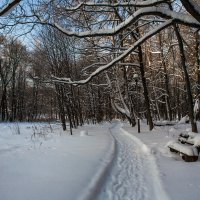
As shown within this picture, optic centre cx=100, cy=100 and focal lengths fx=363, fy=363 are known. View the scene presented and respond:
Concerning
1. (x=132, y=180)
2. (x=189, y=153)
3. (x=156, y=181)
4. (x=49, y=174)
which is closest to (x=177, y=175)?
(x=156, y=181)

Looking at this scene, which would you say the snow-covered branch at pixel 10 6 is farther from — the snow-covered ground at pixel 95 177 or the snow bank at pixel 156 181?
the snow bank at pixel 156 181

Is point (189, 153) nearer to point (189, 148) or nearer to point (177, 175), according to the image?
point (189, 148)

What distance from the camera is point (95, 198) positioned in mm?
6664

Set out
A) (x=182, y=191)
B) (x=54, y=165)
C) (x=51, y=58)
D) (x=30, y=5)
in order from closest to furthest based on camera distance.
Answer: (x=182, y=191) → (x=54, y=165) → (x=30, y=5) → (x=51, y=58)

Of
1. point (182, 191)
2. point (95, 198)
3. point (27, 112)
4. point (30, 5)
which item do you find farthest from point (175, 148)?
point (27, 112)

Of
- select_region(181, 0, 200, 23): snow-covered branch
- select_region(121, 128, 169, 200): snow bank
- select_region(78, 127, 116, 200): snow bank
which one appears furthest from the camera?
select_region(181, 0, 200, 23): snow-covered branch

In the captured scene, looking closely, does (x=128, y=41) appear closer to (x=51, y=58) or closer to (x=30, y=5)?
(x=51, y=58)

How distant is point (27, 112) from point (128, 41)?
4826 centimetres

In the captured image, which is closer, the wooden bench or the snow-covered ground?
the snow-covered ground

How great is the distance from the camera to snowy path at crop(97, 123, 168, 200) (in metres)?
6.99

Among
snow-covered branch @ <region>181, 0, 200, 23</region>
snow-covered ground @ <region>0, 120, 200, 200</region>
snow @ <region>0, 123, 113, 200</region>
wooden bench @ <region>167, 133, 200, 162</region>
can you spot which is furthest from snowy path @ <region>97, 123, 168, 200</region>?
snow-covered branch @ <region>181, 0, 200, 23</region>

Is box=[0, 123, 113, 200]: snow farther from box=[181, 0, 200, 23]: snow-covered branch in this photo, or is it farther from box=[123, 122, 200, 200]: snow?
box=[181, 0, 200, 23]: snow-covered branch

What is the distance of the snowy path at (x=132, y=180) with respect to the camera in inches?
275

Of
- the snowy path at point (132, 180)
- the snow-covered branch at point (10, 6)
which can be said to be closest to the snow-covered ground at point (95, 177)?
the snowy path at point (132, 180)
